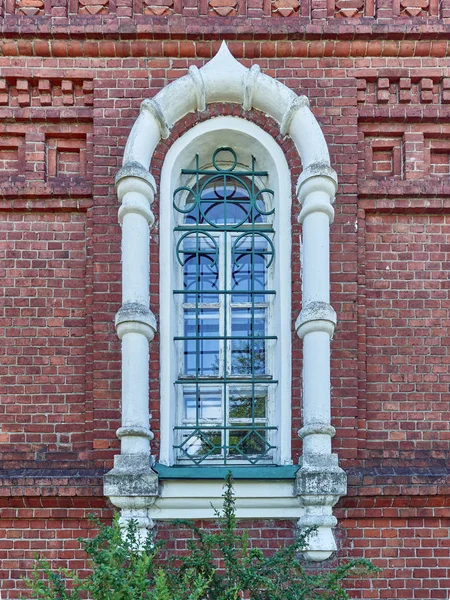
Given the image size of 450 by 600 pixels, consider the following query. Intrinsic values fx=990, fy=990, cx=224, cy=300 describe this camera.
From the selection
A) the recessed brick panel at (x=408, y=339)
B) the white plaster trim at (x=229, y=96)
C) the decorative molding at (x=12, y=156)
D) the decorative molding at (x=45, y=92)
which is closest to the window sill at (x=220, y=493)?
the recessed brick panel at (x=408, y=339)

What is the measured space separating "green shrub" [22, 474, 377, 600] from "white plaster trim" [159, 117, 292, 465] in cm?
74

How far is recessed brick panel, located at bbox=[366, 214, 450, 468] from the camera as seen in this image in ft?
23.6

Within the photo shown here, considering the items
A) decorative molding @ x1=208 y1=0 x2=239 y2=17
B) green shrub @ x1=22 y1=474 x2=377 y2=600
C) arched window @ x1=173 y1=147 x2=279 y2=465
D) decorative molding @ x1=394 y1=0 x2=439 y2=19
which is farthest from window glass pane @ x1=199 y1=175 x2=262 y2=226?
green shrub @ x1=22 y1=474 x2=377 y2=600

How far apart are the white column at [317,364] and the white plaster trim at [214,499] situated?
0.48ft

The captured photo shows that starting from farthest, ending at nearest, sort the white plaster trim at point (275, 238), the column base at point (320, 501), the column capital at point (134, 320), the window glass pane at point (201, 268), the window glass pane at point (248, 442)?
the window glass pane at point (201, 268), the window glass pane at point (248, 442), the white plaster trim at point (275, 238), the column capital at point (134, 320), the column base at point (320, 501)

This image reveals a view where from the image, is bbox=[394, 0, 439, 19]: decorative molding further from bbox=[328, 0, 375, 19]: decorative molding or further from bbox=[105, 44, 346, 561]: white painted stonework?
bbox=[105, 44, 346, 561]: white painted stonework

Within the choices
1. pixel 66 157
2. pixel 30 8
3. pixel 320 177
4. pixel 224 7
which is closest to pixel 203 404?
pixel 320 177

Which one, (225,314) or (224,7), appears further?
(224,7)

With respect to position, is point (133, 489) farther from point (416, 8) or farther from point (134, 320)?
point (416, 8)

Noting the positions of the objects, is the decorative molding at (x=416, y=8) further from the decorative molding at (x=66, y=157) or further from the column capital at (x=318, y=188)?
the decorative molding at (x=66, y=157)

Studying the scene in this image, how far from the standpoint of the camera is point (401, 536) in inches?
274

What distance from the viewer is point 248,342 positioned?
7.51 m

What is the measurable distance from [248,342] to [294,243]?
2.71ft

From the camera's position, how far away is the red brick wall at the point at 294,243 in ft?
22.9
